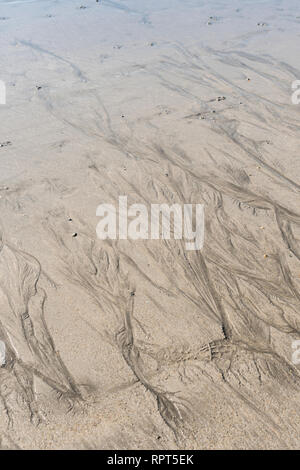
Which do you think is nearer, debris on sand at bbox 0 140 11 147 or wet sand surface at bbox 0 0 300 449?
wet sand surface at bbox 0 0 300 449

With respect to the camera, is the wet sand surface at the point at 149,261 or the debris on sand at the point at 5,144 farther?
the debris on sand at the point at 5,144

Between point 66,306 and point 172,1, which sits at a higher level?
point 172,1

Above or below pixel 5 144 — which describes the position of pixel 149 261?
below

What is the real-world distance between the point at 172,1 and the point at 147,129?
8.30 metres

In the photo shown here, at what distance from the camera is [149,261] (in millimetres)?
3859

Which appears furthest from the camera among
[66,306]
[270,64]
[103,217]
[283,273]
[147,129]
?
[270,64]

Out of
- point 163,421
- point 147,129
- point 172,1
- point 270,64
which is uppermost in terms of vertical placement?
point 172,1

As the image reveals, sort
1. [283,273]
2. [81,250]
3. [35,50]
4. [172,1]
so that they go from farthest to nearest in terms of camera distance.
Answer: [172,1] → [35,50] → [81,250] → [283,273]

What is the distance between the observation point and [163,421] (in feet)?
8.71

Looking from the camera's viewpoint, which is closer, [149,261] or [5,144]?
[149,261]

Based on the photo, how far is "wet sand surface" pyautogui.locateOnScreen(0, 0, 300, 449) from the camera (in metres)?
2.71

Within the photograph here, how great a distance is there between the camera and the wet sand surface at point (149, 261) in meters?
2.71

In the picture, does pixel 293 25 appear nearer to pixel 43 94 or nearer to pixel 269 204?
pixel 43 94

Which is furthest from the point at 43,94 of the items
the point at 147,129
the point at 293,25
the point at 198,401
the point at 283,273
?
the point at 293,25
